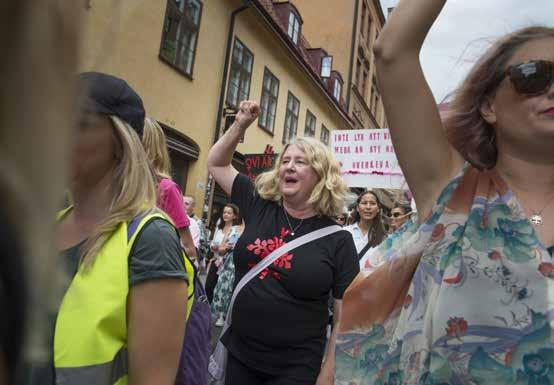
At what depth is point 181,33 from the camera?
35.8 ft

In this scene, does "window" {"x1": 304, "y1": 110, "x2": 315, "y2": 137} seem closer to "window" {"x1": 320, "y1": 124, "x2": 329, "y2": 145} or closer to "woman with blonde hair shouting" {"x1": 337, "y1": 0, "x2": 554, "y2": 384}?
"window" {"x1": 320, "y1": 124, "x2": 329, "y2": 145}

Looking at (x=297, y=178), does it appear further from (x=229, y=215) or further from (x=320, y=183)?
(x=229, y=215)

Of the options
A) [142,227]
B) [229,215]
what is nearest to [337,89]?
[229,215]

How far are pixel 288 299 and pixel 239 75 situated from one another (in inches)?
470

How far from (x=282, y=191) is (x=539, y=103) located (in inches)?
69.1

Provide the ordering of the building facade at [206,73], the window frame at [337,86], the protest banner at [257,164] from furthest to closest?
the window frame at [337,86], the building facade at [206,73], the protest banner at [257,164]

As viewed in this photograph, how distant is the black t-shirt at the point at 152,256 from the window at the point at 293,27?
18.3 metres

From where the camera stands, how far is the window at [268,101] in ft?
51.5

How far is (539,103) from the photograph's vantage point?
4.36 feet

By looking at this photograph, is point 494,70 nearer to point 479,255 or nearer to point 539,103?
point 539,103

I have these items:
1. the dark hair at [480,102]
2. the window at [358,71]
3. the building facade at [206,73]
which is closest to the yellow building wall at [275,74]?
the building facade at [206,73]

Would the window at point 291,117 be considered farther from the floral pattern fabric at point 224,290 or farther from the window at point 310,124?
the floral pattern fabric at point 224,290

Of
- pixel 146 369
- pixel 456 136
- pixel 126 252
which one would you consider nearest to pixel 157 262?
pixel 126 252

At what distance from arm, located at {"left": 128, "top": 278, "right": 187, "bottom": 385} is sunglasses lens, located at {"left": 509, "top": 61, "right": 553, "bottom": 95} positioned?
112cm
